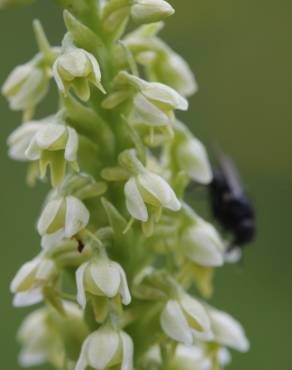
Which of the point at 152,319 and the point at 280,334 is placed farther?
the point at 280,334

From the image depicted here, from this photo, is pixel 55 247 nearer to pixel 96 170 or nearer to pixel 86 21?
pixel 96 170

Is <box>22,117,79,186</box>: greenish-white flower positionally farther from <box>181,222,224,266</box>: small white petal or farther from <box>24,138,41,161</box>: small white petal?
<box>181,222,224,266</box>: small white petal

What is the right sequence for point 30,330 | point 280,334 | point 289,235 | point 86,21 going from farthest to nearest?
point 289,235
point 280,334
point 30,330
point 86,21

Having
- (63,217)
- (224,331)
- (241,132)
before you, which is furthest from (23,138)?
(241,132)

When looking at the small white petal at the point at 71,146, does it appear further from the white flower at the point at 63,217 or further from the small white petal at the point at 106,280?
the small white petal at the point at 106,280

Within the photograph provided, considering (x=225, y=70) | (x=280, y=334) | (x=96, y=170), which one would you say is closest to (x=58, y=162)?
(x=96, y=170)

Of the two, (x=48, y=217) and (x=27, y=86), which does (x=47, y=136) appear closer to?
(x=48, y=217)

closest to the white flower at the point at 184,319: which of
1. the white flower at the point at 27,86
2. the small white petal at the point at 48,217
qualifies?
the small white petal at the point at 48,217
